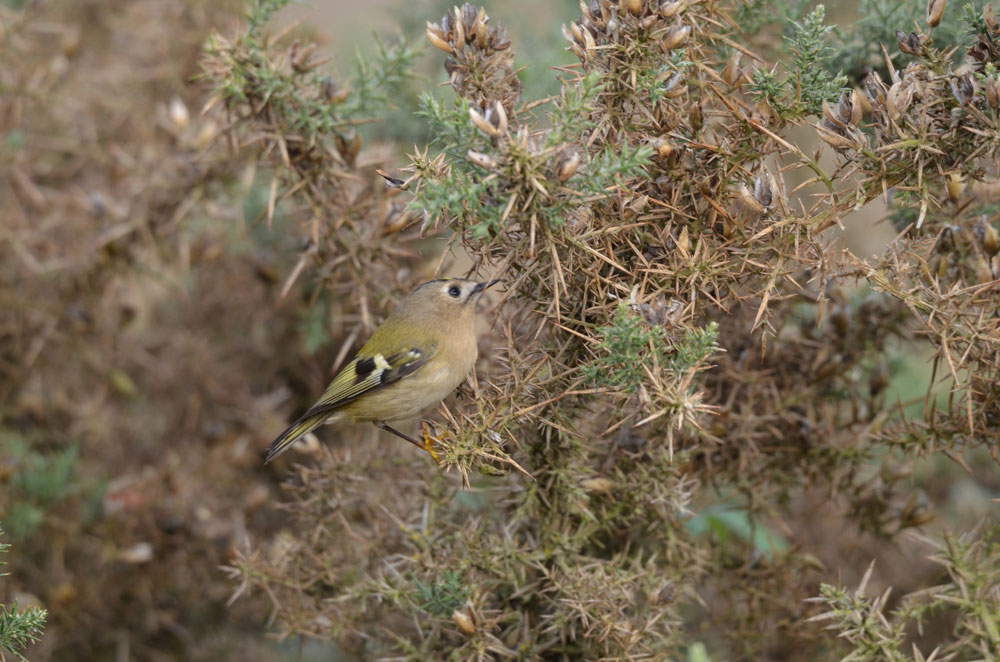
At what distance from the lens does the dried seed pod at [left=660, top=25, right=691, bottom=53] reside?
1.95 m

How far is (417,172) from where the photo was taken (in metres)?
1.99

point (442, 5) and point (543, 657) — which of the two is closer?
point (543, 657)

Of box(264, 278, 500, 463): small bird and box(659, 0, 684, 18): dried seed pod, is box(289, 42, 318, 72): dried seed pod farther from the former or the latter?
box(659, 0, 684, 18): dried seed pod

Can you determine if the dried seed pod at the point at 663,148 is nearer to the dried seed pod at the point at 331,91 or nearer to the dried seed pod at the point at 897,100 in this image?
the dried seed pod at the point at 897,100

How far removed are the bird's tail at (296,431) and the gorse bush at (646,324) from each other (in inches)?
9.3

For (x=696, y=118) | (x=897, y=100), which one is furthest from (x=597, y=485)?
(x=897, y=100)

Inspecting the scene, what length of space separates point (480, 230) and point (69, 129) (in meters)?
3.22

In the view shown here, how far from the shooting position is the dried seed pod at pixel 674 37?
195 centimetres

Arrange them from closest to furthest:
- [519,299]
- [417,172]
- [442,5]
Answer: [417,172], [519,299], [442,5]

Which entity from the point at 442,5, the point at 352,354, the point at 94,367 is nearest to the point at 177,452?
the point at 94,367

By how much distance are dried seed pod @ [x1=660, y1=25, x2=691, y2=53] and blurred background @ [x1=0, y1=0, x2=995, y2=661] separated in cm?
122

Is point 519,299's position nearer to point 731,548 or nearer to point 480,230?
point 480,230

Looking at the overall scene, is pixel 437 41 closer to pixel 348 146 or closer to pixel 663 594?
pixel 348 146

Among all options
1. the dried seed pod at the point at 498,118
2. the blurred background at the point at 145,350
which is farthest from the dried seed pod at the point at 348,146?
the dried seed pod at the point at 498,118
